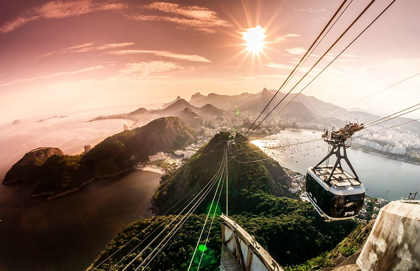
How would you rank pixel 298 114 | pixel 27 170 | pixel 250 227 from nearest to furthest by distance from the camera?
pixel 250 227 < pixel 27 170 < pixel 298 114

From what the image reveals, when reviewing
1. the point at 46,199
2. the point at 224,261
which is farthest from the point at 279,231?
the point at 46,199

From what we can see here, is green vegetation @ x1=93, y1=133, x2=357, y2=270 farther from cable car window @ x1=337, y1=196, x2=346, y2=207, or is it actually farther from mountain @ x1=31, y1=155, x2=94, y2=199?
mountain @ x1=31, y1=155, x2=94, y2=199

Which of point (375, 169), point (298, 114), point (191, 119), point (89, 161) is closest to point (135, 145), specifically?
point (89, 161)

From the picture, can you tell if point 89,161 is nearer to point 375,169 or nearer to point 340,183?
point 340,183

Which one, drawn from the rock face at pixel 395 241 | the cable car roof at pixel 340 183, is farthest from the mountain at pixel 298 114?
the rock face at pixel 395 241

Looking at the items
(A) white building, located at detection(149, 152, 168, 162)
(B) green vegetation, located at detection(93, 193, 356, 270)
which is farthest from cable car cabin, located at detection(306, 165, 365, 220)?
(A) white building, located at detection(149, 152, 168, 162)

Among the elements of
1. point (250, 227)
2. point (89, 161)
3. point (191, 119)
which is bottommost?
point (89, 161)

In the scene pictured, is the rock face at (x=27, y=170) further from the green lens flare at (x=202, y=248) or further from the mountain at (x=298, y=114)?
the mountain at (x=298, y=114)

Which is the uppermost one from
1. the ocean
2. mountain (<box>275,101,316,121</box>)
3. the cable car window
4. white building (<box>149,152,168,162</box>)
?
mountain (<box>275,101,316,121</box>)
